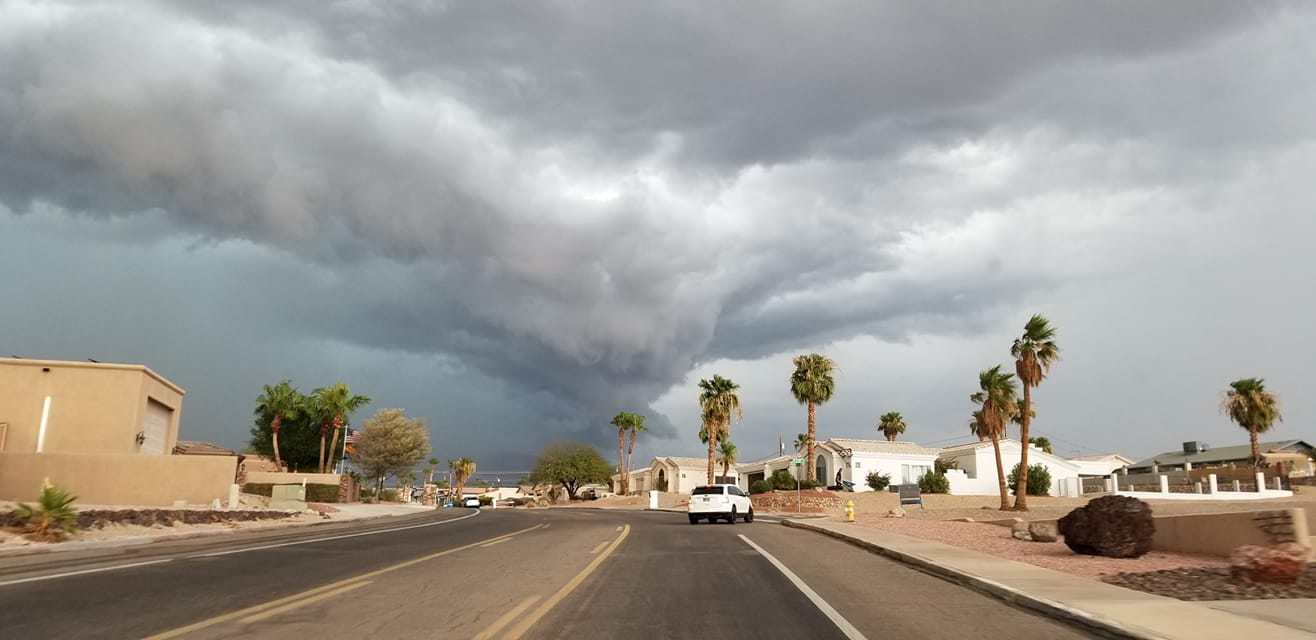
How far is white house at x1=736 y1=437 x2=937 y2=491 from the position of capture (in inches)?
2736

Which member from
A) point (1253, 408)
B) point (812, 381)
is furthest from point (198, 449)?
point (1253, 408)

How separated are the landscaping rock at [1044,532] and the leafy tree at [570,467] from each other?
8412cm

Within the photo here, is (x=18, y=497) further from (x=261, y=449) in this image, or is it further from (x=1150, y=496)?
(x=1150, y=496)

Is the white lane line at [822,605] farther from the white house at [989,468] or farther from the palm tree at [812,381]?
the white house at [989,468]

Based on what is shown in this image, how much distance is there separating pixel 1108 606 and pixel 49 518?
2264 centimetres

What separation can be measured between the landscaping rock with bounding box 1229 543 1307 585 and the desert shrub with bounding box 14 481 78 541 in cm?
2399

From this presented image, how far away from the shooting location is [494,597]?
34.1 feet

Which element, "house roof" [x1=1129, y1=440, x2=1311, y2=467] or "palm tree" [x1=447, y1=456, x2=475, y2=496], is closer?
"house roof" [x1=1129, y1=440, x2=1311, y2=467]

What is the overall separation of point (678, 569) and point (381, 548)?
8.32 metres

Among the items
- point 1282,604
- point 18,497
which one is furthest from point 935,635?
point 18,497

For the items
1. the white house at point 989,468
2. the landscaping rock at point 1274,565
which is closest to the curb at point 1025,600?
the landscaping rock at point 1274,565

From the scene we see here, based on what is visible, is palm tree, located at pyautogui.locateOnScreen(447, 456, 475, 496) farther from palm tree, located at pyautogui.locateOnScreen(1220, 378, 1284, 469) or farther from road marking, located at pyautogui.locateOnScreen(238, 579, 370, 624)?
road marking, located at pyautogui.locateOnScreen(238, 579, 370, 624)

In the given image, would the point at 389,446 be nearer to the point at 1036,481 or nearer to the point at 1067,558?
the point at 1036,481

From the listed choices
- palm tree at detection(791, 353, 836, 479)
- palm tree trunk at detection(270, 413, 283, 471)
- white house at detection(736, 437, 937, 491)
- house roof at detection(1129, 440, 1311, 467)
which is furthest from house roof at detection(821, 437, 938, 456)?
palm tree trunk at detection(270, 413, 283, 471)
